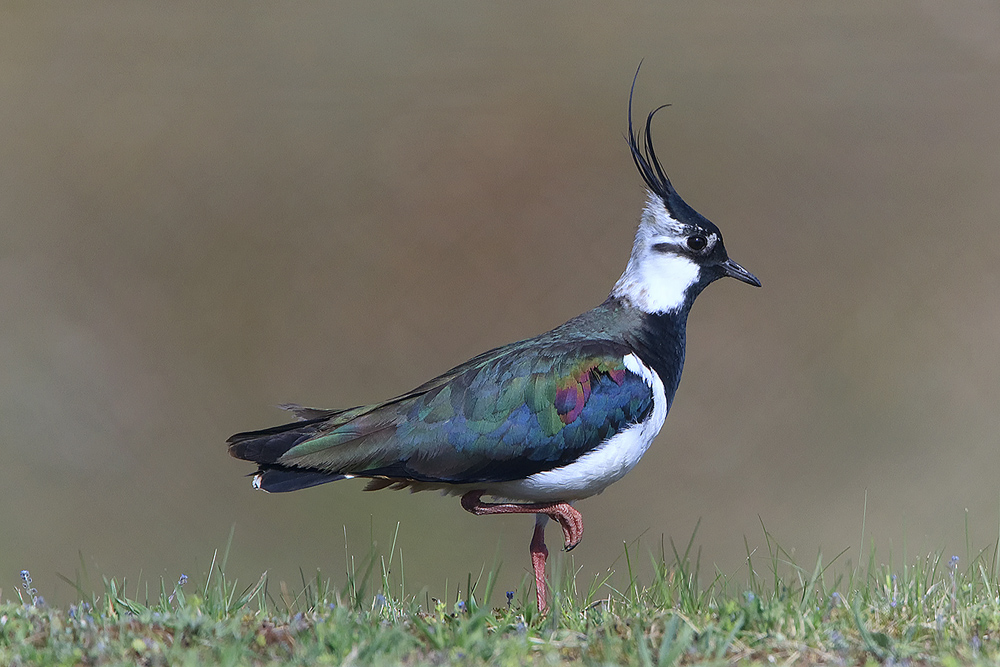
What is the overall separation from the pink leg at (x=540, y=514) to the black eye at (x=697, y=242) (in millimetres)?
1550

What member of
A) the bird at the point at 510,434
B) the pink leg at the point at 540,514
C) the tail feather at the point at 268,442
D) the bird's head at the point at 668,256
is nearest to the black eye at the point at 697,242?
the bird's head at the point at 668,256

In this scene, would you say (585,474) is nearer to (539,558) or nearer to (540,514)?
(540,514)

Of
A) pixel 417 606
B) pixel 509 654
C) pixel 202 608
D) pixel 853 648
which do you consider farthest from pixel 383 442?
pixel 853 648

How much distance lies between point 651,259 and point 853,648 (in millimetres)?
2533

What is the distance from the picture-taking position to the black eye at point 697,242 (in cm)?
612

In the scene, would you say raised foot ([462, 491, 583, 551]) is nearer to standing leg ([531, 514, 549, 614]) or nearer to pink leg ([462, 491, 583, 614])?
pink leg ([462, 491, 583, 614])

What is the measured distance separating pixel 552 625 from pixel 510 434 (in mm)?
1074

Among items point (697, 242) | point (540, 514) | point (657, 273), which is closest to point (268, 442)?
point (540, 514)

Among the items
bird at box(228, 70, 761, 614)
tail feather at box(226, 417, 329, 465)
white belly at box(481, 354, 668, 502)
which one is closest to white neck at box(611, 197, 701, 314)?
bird at box(228, 70, 761, 614)

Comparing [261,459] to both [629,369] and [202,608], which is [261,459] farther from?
[629,369]

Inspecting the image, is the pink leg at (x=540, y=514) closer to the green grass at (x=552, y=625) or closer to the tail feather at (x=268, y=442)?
the green grass at (x=552, y=625)

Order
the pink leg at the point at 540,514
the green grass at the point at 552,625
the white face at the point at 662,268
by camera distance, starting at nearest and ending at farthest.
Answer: the green grass at the point at 552,625 < the pink leg at the point at 540,514 < the white face at the point at 662,268

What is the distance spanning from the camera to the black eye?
6.12m

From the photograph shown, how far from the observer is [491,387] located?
546cm
